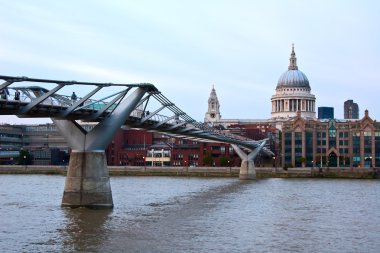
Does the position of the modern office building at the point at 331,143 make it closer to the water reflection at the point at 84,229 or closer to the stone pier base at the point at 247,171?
the stone pier base at the point at 247,171

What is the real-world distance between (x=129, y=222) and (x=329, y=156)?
11513 cm

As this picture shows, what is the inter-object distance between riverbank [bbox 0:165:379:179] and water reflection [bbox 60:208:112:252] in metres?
81.0

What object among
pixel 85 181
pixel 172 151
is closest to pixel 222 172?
pixel 172 151

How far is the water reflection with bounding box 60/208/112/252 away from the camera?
107ft

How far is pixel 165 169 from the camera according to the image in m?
134

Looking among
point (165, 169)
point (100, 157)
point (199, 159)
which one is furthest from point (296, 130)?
point (100, 157)

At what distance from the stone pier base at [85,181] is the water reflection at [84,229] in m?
0.76

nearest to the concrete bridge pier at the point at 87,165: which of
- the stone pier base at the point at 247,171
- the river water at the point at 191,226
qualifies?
the river water at the point at 191,226

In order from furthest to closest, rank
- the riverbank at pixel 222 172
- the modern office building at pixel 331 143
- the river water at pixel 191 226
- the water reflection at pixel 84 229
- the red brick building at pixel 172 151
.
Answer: the red brick building at pixel 172 151, the modern office building at pixel 331 143, the riverbank at pixel 222 172, the river water at pixel 191 226, the water reflection at pixel 84 229

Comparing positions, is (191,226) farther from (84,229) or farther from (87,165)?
(87,165)

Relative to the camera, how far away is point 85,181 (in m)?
46.8

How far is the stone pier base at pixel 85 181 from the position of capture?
46.8m

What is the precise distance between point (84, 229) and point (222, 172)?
302 feet

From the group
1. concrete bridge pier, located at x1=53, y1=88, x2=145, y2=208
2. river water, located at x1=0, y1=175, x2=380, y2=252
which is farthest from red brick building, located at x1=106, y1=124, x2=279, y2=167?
concrete bridge pier, located at x1=53, y1=88, x2=145, y2=208
